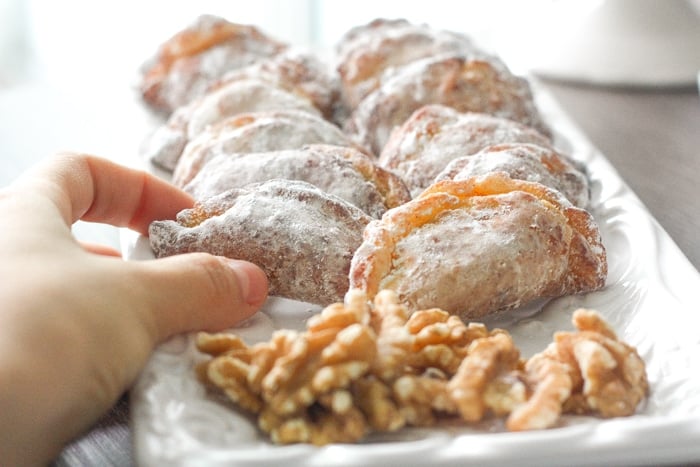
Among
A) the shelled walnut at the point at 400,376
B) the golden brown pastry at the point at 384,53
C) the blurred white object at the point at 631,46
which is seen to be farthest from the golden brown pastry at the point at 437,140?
the blurred white object at the point at 631,46

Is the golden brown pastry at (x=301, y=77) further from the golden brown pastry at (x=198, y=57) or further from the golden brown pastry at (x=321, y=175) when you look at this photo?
the golden brown pastry at (x=321, y=175)

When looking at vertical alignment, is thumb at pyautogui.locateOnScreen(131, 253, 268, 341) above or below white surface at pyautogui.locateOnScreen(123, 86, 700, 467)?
above

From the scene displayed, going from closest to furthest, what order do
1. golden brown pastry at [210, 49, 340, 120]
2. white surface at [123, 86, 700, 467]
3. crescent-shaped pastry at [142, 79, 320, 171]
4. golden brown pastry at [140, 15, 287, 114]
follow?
white surface at [123, 86, 700, 467] < crescent-shaped pastry at [142, 79, 320, 171] < golden brown pastry at [210, 49, 340, 120] < golden brown pastry at [140, 15, 287, 114]

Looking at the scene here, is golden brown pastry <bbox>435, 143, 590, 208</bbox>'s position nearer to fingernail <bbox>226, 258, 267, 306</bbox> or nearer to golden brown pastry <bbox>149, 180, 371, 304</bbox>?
golden brown pastry <bbox>149, 180, 371, 304</bbox>

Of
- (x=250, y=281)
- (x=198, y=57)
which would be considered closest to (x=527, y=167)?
(x=250, y=281)

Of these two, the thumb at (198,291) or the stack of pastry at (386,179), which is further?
the stack of pastry at (386,179)

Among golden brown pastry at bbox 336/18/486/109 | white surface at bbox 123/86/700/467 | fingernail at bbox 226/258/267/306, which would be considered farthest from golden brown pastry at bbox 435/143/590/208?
golden brown pastry at bbox 336/18/486/109

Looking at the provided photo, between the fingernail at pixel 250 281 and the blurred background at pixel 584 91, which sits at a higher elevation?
the fingernail at pixel 250 281
